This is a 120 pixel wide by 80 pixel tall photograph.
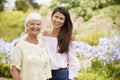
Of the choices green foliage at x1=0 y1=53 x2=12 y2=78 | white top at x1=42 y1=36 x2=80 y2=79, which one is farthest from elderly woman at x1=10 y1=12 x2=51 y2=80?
green foliage at x1=0 y1=53 x2=12 y2=78

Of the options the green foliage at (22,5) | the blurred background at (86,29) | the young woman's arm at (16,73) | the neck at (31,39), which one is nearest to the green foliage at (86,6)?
the blurred background at (86,29)

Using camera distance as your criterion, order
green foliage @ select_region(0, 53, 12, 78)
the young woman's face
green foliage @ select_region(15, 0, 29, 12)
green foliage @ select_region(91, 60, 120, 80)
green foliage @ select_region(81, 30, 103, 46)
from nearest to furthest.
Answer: the young woman's face, green foliage @ select_region(91, 60, 120, 80), green foliage @ select_region(81, 30, 103, 46), green foliage @ select_region(0, 53, 12, 78), green foliage @ select_region(15, 0, 29, 12)

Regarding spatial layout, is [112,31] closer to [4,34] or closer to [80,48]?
[80,48]

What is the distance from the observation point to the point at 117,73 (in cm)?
441

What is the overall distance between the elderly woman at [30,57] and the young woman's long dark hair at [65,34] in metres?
0.23

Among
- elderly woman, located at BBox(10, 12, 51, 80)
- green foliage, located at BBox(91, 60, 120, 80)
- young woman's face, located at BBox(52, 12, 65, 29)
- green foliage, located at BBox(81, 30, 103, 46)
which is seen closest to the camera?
elderly woman, located at BBox(10, 12, 51, 80)

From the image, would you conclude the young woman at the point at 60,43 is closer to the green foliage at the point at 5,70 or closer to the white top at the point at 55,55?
the white top at the point at 55,55

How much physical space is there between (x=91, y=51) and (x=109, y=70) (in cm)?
38

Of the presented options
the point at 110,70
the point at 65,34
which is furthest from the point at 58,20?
the point at 110,70

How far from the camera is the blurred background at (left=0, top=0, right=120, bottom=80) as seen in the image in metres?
4.50

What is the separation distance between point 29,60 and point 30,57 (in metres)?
0.02

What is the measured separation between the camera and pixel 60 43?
2.80 m

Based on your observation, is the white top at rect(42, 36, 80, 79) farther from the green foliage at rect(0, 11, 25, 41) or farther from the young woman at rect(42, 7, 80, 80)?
the green foliage at rect(0, 11, 25, 41)

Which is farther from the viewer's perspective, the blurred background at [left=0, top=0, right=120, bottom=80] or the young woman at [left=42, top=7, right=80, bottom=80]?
the blurred background at [left=0, top=0, right=120, bottom=80]
